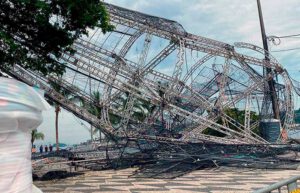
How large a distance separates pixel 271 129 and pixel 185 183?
15.6m

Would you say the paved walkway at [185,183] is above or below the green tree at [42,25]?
below

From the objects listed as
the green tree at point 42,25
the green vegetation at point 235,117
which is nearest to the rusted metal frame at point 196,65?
the green vegetation at point 235,117

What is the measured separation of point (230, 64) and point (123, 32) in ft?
27.3

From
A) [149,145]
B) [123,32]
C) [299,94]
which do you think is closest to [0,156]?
[149,145]

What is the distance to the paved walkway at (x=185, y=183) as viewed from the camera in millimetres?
12586

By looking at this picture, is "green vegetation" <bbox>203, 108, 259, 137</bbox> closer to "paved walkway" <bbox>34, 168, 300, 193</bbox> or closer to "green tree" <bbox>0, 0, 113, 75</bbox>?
"paved walkway" <bbox>34, 168, 300, 193</bbox>

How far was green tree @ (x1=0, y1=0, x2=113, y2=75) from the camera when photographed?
32.5 feet

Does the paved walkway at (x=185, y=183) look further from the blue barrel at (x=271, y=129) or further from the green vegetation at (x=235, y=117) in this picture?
the green vegetation at (x=235, y=117)

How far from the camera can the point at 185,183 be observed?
13.9 metres

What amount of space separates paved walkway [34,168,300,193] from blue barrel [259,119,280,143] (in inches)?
447

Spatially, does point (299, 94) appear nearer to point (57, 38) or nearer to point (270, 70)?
point (270, 70)

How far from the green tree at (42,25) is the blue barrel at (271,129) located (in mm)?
19696

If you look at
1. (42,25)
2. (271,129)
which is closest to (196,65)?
(271,129)

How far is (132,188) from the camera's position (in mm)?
13391
